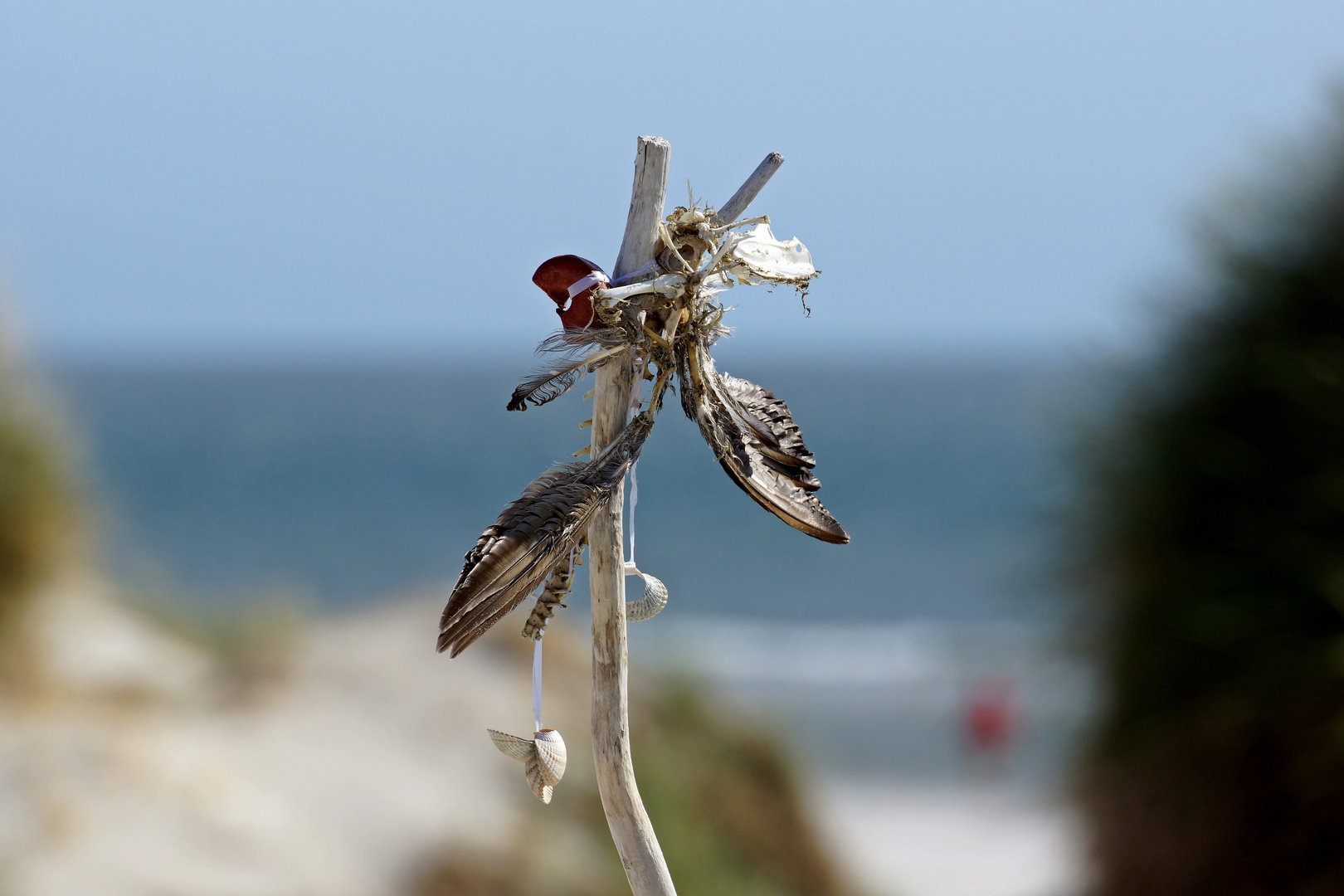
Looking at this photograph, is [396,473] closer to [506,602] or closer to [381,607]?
[381,607]

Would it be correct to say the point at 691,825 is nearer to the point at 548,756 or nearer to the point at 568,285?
Answer: the point at 548,756

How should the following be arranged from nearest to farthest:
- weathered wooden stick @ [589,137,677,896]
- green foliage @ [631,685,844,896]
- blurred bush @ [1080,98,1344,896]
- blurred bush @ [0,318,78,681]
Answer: weathered wooden stick @ [589,137,677,896]
blurred bush @ [1080,98,1344,896]
green foliage @ [631,685,844,896]
blurred bush @ [0,318,78,681]

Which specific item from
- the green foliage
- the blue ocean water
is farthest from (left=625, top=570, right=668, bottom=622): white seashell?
the blue ocean water

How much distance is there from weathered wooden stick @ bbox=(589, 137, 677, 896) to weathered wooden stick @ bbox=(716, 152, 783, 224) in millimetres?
64

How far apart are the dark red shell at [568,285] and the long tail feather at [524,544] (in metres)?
0.12

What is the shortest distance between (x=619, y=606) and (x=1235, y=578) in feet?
7.85

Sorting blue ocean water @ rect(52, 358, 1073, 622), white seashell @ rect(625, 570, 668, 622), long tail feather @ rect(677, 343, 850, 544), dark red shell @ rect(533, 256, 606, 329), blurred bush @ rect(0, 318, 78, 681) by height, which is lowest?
blue ocean water @ rect(52, 358, 1073, 622)

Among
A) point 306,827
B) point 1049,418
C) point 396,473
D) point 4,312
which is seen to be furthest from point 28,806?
point 396,473

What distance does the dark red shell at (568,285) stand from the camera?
90 cm

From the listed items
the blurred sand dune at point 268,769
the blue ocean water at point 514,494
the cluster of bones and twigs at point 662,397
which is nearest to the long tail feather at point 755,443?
the cluster of bones and twigs at point 662,397

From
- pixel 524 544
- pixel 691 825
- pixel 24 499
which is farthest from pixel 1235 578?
pixel 24 499

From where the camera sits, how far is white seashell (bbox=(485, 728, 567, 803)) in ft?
3.10

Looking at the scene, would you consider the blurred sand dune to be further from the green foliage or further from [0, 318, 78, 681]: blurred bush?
the green foliage

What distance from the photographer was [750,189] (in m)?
0.96
